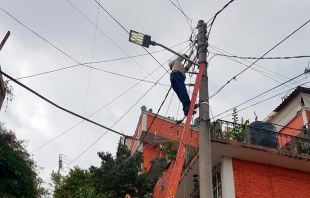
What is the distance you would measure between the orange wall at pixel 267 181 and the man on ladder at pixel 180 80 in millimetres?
2301

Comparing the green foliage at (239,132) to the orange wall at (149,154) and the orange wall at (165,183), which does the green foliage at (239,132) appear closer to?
the orange wall at (165,183)

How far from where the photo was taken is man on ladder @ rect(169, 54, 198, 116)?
735 centimetres

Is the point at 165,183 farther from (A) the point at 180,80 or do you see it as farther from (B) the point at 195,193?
(A) the point at 180,80

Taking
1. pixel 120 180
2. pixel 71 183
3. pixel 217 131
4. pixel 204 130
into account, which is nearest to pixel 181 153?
pixel 204 130

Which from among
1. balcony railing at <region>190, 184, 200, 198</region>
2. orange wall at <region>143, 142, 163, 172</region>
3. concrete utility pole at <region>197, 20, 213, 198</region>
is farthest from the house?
orange wall at <region>143, 142, 163, 172</region>

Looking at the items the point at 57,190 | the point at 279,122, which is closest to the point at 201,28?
the point at 279,122

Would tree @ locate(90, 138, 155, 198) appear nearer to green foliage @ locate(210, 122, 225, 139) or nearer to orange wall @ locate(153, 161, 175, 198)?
orange wall @ locate(153, 161, 175, 198)

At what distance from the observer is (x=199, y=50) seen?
7.87 m

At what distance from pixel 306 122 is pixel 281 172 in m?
6.16

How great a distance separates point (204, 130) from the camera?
653cm

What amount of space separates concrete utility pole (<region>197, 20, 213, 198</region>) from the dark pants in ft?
1.23

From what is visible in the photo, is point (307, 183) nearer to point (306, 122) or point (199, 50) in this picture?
point (199, 50)

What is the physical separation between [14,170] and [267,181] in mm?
6526

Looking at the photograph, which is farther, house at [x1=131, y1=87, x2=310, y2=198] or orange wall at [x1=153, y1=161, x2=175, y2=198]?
orange wall at [x1=153, y1=161, x2=175, y2=198]
